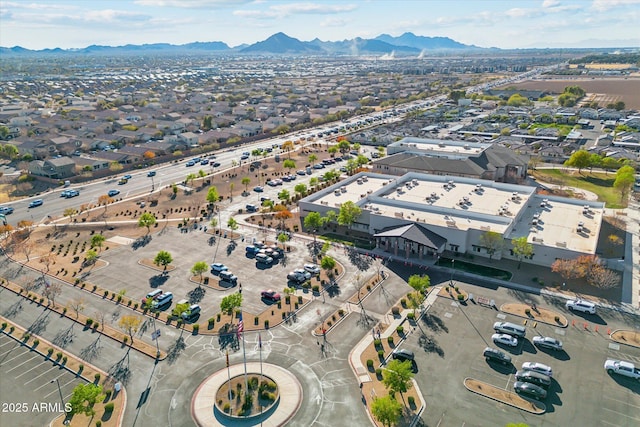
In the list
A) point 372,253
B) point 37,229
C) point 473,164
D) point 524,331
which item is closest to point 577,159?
point 473,164

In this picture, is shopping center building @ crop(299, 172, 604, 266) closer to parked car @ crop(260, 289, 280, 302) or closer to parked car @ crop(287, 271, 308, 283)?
parked car @ crop(287, 271, 308, 283)

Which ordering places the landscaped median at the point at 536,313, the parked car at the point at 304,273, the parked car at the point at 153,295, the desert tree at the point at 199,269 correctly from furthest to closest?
the parked car at the point at 304,273
the desert tree at the point at 199,269
the parked car at the point at 153,295
the landscaped median at the point at 536,313

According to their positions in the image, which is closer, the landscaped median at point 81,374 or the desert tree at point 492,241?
the landscaped median at point 81,374

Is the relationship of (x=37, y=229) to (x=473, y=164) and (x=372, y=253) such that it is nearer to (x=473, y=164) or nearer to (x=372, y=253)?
(x=372, y=253)

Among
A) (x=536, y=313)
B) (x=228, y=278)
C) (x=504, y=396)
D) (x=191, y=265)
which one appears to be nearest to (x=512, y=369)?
(x=504, y=396)

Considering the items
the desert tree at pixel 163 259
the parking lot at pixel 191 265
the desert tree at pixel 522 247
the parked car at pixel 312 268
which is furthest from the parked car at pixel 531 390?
the desert tree at pixel 163 259

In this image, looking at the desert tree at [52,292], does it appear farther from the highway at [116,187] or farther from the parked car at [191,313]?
the highway at [116,187]
